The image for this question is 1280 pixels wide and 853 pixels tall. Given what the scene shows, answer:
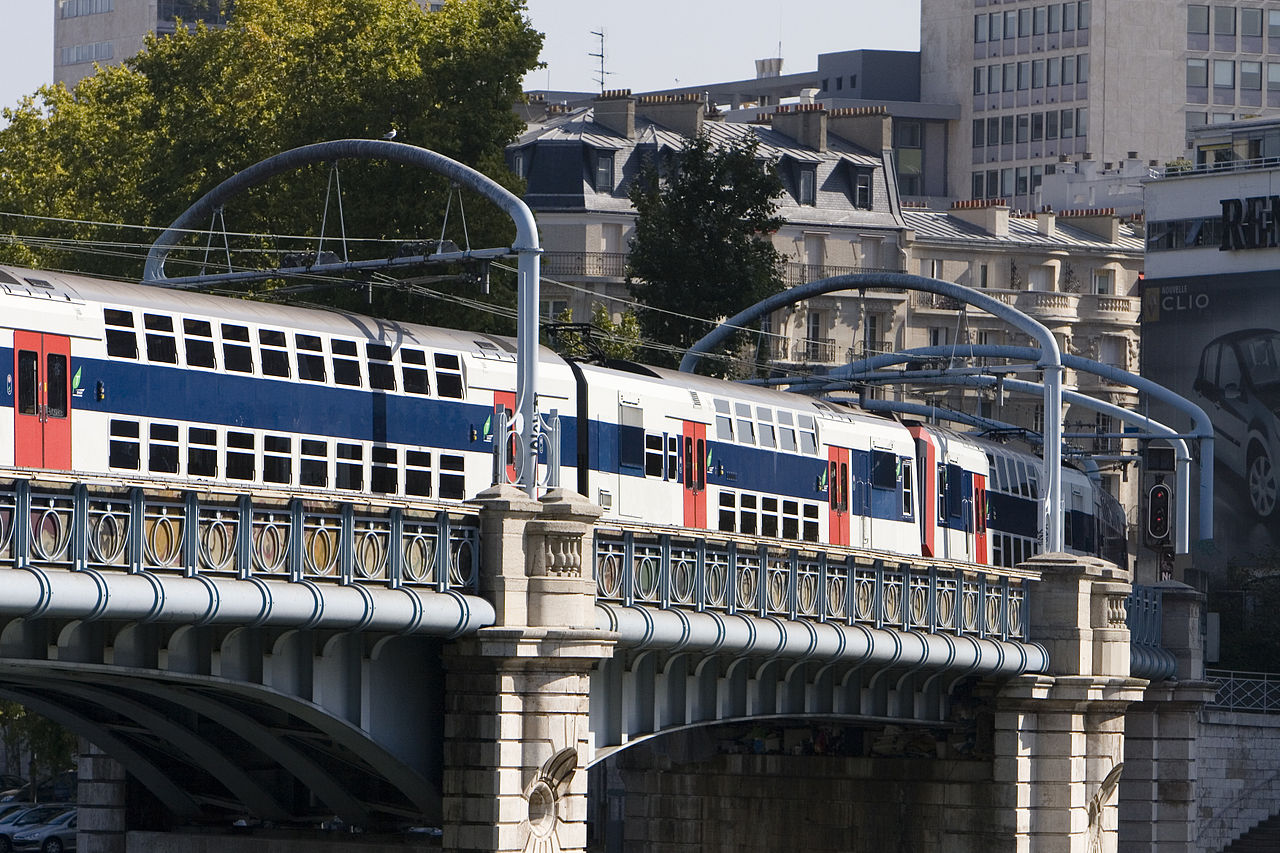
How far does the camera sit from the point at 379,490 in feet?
137

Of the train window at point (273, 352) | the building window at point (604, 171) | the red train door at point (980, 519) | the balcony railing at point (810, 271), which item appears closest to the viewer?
the train window at point (273, 352)

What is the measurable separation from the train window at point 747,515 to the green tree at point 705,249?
2508 cm

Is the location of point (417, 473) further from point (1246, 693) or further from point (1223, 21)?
point (1223, 21)

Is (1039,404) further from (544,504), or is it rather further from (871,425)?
(544,504)

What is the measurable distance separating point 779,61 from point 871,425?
134039 mm

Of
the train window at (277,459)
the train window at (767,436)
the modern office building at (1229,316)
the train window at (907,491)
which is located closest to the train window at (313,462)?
the train window at (277,459)

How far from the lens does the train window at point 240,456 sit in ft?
129

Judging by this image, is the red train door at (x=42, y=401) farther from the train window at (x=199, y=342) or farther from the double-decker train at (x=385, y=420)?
the train window at (x=199, y=342)

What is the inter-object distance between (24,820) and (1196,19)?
102 meters

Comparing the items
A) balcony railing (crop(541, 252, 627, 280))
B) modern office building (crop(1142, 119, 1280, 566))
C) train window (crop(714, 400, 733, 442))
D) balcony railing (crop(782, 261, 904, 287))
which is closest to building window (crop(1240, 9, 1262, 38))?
balcony railing (crop(782, 261, 904, 287))

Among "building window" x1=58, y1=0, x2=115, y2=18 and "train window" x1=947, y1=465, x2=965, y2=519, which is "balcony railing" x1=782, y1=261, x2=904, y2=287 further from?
"building window" x1=58, y1=0, x2=115, y2=18

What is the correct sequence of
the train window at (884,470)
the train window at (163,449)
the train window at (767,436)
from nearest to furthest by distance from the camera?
the train window at (163,449) < the train window at (767,436) < the train window at (884,470)

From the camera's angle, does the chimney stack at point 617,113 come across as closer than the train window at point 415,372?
No

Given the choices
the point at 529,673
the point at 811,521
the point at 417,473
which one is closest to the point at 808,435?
the point at 811,521
